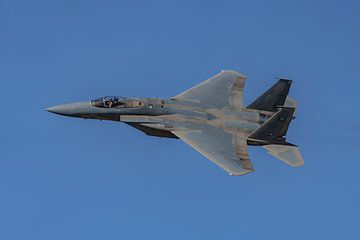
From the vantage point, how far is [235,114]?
52.2 meters

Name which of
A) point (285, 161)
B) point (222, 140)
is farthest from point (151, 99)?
point (285, 161)

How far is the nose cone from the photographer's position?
50312 mm

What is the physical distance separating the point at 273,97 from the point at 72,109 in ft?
43.2

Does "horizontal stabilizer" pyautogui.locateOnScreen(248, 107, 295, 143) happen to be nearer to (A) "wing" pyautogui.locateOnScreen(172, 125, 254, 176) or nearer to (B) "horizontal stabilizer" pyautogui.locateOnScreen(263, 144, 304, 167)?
(B) "horizontal stabilizer" pyautogui.locateOnScreen(263, 144, 304, 167)

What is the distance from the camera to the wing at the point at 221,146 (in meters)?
48.1

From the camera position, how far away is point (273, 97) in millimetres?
53281

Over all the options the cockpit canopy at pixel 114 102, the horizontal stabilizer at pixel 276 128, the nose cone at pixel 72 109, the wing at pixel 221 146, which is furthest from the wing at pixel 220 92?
the nose cone at pixel 72 109

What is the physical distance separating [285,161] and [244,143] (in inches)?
109

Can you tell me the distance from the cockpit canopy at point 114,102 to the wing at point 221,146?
124 inches

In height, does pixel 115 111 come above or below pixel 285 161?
above

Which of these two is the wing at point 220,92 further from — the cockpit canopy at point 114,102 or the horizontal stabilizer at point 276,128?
the horizontal stabilizer at point 276,128

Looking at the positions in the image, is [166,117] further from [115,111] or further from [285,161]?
[285,161]

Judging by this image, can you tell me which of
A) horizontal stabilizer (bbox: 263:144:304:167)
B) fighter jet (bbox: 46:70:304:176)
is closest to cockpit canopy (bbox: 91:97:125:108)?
fighter jet (bbox: 46:70:304:176)

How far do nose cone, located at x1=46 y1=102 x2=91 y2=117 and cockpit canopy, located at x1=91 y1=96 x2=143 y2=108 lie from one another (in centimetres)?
56
